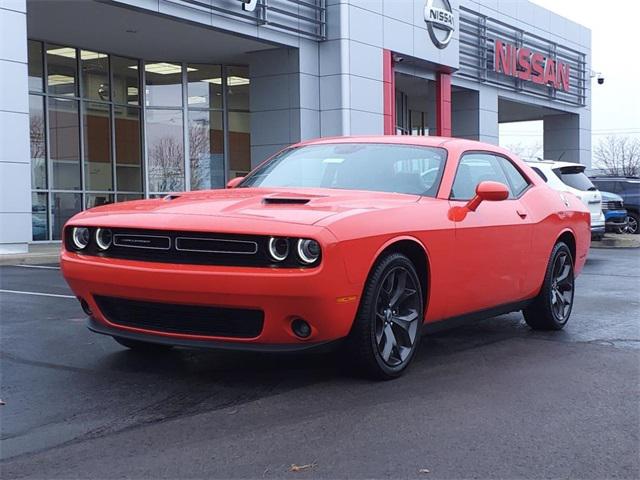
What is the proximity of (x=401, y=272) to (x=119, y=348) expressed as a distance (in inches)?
83.1

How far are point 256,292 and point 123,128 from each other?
18.5 meters

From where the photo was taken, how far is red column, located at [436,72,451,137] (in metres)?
25.4

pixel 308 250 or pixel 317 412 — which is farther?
pixel 308 250

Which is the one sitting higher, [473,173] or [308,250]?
[473,173]

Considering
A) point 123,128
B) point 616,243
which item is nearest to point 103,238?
point 616,243

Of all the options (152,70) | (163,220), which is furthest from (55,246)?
(163,220)

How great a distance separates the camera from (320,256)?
4.19m

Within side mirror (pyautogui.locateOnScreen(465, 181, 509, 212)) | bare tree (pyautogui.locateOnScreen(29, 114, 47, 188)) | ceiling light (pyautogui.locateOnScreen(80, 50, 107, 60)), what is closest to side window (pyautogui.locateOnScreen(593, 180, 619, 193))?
ceiling light (pyautogui.locateOnScreen(80, 50, 107, 60))

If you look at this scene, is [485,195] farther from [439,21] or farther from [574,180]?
[439,21]

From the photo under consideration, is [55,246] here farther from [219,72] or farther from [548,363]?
[548,363]

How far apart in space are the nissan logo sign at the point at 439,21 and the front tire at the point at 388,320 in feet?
66.3

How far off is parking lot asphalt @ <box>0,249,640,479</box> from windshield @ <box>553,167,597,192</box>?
7.90 m

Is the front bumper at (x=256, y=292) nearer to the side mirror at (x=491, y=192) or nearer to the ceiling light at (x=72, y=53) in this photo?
the side mirror at (x=491, y=192)

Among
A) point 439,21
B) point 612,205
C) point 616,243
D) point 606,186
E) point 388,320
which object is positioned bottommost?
point 616,243
